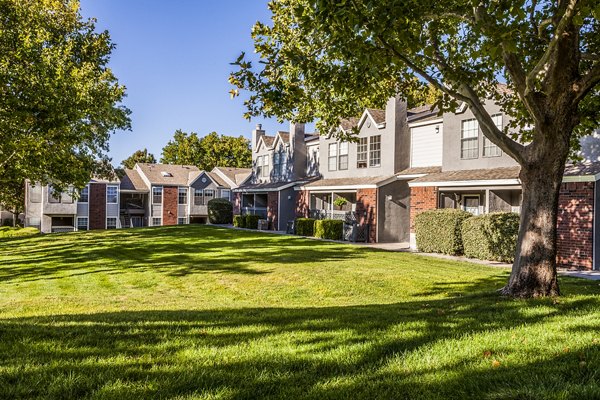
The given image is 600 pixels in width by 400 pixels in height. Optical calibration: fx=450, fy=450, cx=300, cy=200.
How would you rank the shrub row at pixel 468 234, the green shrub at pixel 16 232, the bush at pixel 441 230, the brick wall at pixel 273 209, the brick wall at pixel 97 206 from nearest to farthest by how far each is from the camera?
the shrub row at pixel 468 234 < the bush at pixel 441 230 < the brick wall at pixel 273 209 < the green shrub at pixel 16 232 < the brick wall at pixel 97 206

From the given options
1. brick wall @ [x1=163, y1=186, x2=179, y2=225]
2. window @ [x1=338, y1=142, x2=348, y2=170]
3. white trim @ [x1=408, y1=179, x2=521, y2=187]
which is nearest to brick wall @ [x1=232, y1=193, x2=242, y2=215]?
window @ [x1=338, y1=142, x2=348, y2=170]

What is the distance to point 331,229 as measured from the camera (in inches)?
981

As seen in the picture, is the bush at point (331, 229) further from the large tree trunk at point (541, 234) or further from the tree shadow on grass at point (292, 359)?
the tree shadow on grass at point (292, 359)

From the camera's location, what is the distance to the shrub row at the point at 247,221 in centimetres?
3378

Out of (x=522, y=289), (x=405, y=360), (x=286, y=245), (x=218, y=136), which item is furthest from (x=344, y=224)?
(x=218, y=136)

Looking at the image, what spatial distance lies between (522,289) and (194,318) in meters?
5.72

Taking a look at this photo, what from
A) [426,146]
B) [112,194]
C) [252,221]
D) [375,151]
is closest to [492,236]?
[426,146]

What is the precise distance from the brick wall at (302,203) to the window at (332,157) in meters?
2.29

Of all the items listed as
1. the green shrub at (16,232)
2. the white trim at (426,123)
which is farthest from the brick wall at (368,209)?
the green shrub at (16,232)

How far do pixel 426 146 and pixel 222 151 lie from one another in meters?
52.1

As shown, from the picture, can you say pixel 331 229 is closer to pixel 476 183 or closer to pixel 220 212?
pixel 476 183

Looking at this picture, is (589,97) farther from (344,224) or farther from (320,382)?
(344,224)

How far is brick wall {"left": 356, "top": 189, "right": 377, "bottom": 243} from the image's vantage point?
76.6 feet

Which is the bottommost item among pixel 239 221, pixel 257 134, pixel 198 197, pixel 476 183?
pixel 239 221
